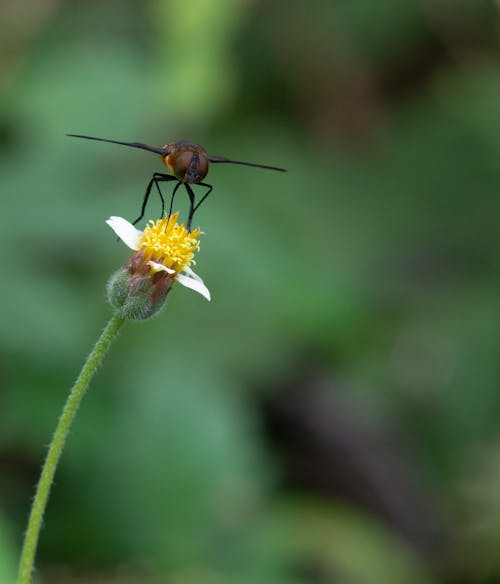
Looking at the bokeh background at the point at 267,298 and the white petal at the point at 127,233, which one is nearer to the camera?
the white petal at the point at 127,233

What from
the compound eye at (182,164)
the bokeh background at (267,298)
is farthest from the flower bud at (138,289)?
the bokeh background at (267,298)

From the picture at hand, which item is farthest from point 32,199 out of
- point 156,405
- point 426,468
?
point 426,468

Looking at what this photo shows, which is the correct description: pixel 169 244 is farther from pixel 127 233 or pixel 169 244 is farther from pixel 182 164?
pixel 182 164

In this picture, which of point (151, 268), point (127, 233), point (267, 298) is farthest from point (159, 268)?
point (267, 298)

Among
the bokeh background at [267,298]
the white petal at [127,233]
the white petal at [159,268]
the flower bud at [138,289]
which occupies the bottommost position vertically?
the flower bud at [138,289]

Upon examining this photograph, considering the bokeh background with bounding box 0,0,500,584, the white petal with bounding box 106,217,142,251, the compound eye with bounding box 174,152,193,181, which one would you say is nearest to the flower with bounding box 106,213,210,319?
the white petal with bounding box 106,217,142,251

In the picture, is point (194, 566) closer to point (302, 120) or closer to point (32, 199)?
point (32, 199)

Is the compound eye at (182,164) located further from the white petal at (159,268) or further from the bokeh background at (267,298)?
the bokeh background at (267,298)
